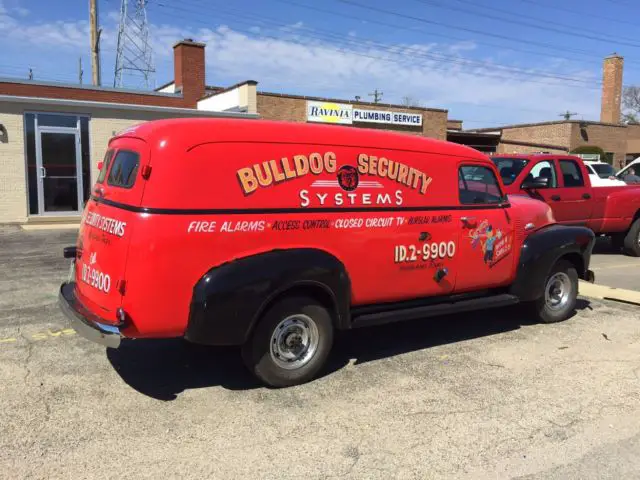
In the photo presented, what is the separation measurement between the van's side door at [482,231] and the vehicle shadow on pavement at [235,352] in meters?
0.72

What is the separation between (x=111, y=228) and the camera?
421 centimetres

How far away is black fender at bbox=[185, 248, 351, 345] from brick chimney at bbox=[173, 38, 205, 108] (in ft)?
70.0

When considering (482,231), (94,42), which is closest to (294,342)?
(482,231)

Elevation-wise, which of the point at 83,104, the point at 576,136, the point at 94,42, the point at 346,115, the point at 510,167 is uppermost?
the point at 94,42

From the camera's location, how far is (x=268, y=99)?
21.5 meters

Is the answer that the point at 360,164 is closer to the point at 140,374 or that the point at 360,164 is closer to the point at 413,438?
the point at 413,438

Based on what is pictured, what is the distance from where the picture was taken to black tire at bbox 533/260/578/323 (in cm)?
650

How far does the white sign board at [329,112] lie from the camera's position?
22.8 metres

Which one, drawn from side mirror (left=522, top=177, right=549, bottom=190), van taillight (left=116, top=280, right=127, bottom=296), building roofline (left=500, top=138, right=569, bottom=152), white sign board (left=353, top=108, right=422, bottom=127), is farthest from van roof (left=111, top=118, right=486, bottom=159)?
building roofline (left=500, top=138, right=569, bottom=152)

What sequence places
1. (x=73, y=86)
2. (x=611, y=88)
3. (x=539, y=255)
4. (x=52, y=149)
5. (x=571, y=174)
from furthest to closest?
(x=611, y=88)
(x=73, y=86)
(x=52, y=149)
(x=571, y=174)
(x=539, y=255)

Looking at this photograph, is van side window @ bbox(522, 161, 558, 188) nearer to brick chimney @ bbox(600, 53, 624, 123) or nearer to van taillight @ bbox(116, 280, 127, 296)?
van taillight @ bbox(116, 280, 127, 296)

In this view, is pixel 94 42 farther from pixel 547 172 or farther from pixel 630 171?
pixel 630 171

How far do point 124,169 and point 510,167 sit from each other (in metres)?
7.45

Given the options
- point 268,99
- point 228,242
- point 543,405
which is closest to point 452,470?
point 543,405
